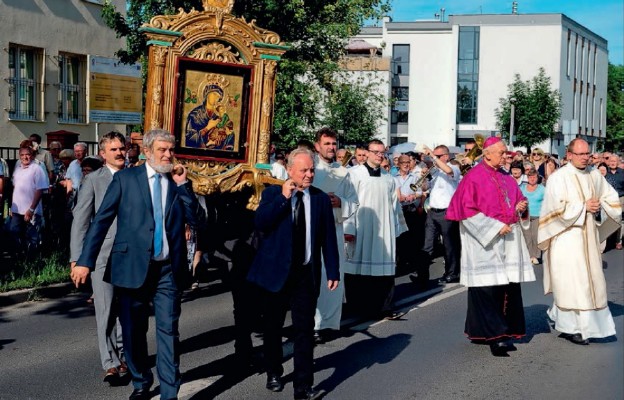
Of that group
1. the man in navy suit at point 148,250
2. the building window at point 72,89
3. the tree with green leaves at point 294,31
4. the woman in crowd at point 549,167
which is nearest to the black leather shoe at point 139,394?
the man in navy suit at point 148,250

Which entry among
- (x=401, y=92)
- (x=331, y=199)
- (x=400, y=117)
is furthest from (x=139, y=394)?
(x=401, y=92)

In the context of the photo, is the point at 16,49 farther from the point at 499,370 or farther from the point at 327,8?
the point at 499,370

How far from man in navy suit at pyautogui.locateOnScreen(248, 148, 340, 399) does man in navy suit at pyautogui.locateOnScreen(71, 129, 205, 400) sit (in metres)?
0.63

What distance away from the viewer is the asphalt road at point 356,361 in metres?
6.73

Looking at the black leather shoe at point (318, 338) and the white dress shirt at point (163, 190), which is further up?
the white dress shirt at point (163, 190)

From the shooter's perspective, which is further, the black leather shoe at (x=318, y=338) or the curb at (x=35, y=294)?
the curb at (x=35, y=294)

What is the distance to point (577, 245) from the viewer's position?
8.97m

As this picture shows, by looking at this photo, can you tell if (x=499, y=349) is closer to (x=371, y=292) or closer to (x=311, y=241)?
(x=371, y=292)

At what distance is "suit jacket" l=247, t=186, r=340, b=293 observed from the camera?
6.35 m

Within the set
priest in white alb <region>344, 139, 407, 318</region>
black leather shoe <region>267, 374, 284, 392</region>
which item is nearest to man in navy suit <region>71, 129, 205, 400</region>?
black leather shoe <region>267, 374, 284, 392</region>

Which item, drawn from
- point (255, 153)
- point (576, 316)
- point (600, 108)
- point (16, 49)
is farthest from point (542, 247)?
point (600, 108)

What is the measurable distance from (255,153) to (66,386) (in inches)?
141

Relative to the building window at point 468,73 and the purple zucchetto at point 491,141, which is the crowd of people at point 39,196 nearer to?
the purple zucchetto at point 491,141

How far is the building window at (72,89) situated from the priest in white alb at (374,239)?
47.0ft
